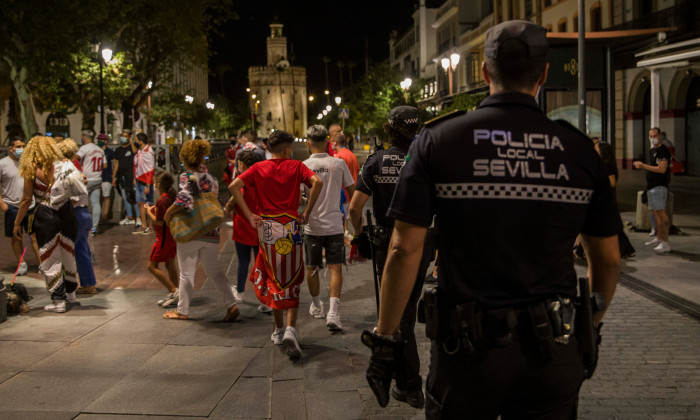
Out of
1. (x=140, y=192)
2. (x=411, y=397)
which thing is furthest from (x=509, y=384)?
(x=140, y=192)

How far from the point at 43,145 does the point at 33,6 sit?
16918mm

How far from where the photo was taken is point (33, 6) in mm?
22656

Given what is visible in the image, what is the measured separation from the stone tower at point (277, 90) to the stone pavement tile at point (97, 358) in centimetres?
13963

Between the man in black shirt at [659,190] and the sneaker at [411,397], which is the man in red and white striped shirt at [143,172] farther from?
the sneaker at [411,397]

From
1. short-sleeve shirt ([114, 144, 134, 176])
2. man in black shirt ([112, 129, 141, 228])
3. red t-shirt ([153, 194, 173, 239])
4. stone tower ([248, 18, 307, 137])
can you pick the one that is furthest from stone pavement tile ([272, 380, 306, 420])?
stone tower ([248, 18, 307, 137])

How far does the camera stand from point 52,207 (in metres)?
7.93

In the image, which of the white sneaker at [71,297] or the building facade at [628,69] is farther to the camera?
the building facade at [628,69]

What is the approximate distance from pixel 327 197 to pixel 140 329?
216cm

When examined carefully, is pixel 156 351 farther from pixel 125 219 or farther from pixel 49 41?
pixel 49 41

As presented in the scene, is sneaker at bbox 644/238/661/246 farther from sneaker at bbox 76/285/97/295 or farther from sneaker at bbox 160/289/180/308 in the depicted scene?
sneaker at bbox 76/285/97/295

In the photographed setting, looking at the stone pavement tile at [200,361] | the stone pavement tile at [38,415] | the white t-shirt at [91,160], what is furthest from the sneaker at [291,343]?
the white t-shirt at [91,160]

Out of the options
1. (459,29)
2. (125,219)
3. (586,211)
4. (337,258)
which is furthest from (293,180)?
(459,29)

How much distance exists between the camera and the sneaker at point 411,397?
4508 millimetres

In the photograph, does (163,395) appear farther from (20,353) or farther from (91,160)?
(91,160)
